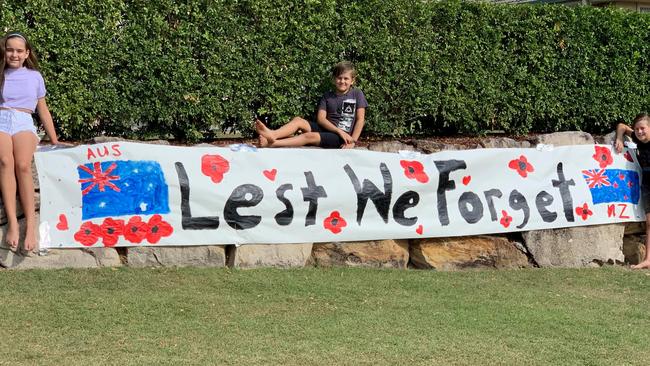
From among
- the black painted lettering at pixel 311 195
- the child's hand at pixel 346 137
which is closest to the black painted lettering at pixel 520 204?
the child's hand at pixel 346 137

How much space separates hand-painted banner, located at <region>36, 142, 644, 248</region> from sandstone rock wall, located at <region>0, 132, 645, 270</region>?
93 mm

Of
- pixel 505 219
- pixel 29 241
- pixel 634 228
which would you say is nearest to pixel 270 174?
pixel 29 241

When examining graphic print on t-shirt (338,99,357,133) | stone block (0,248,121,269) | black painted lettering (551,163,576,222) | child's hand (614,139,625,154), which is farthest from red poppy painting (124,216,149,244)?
child's hand (614,139,625,154)

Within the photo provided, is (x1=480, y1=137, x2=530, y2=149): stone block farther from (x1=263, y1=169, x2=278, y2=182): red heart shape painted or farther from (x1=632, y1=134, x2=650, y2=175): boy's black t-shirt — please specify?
(x1=263, y1=169, x2=278, y2=182): red heart shape painted

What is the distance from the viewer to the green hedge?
7.19 meters

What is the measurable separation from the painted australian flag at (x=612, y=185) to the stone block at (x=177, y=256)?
369 centimetres

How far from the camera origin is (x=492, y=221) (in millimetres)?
7496

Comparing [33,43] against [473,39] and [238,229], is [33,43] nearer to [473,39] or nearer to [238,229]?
[238,229]

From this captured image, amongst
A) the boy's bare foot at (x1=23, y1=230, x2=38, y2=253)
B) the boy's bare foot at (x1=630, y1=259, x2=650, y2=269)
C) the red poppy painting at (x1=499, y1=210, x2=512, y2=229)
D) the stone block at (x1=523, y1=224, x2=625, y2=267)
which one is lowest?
the boy's bare foot at (x1=630, y1=259, x2=650, y2=269)

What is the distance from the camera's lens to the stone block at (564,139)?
806cm

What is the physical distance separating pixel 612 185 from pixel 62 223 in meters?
5.16

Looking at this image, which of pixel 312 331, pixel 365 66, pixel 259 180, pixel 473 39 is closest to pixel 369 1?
A: pixel 365 66

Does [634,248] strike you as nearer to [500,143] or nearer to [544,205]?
[544,205]

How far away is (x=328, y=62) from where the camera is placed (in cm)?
800
